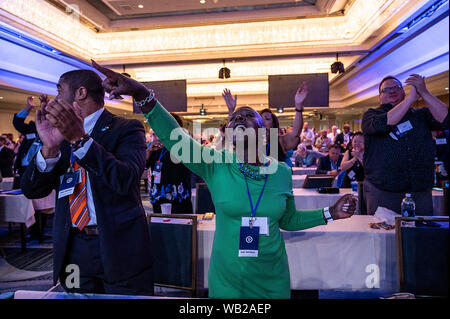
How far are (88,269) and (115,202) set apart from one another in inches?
11.0

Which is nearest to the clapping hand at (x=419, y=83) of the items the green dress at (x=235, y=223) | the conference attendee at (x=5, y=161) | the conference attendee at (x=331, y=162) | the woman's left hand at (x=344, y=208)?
the woman's left hand at (x=344, y=208)

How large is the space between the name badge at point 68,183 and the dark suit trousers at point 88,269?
179 mm

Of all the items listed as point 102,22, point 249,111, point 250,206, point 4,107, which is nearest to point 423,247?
point 250,206

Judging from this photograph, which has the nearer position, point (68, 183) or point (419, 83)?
point (68, 183)

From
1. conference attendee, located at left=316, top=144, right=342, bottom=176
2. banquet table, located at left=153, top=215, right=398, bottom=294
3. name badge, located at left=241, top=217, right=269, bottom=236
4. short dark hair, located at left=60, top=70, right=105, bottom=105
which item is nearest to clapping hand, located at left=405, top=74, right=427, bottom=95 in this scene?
banquet table, located at left=153, top=215, right=398, bottom=294

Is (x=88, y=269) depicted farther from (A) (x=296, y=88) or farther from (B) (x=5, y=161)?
(B) (x=5, y=161)

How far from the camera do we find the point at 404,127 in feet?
6.57

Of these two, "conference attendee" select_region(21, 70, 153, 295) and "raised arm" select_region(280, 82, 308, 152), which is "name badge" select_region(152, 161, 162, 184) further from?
"conference attendee" select_region(21, 70, 153, 295)

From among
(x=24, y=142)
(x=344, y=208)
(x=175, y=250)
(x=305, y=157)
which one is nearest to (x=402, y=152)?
(x=344, y=208)

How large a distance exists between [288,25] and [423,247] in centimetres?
506

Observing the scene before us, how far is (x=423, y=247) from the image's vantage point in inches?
65.4

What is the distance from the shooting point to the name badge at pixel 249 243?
1033 millimetres

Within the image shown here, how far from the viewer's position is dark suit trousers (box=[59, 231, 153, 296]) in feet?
3.58
